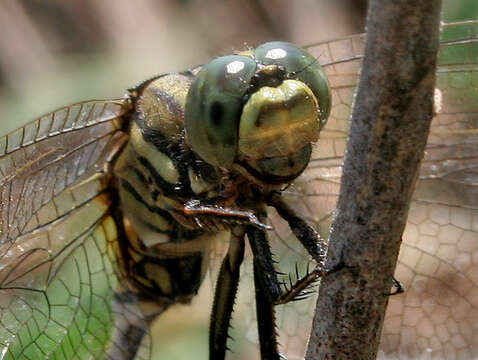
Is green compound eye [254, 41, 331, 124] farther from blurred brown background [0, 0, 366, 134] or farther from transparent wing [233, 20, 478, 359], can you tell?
blurred brown background [0, 0, 366, 134]

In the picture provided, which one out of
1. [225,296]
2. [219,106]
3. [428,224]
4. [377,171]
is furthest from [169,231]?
[377,171]

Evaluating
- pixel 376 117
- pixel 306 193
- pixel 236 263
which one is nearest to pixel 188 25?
pixel 306 193

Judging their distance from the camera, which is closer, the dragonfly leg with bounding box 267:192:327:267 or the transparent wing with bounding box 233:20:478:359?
the dragonfly leg with bounding box 267:192:327:267

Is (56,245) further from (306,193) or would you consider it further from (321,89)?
(321,89)

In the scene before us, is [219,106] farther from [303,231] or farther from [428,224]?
[428,224]

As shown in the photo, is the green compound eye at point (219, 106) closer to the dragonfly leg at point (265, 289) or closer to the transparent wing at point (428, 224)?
the dragonfly leg at point (265, 289)

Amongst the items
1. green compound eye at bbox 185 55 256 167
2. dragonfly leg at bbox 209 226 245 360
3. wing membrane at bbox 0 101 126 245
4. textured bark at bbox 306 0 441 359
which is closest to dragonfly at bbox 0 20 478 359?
wing membrane at bbox 0 101 126 245
